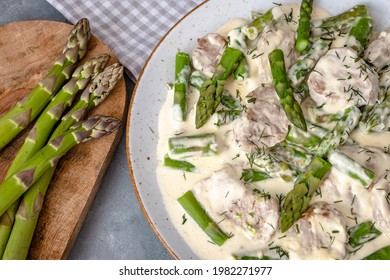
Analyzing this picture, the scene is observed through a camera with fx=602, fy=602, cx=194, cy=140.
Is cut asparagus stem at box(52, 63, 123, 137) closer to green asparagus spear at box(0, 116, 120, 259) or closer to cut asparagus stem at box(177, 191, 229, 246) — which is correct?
green asparagus spear at box(0, 116, 120, 259)

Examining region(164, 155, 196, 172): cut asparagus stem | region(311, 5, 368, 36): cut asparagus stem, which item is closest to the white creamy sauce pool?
region(164, 155, 196, 172): cut asparagus stem

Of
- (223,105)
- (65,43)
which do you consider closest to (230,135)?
(223,105)

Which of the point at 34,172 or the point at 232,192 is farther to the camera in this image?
the point at 34,172

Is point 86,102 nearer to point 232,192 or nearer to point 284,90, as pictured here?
point 232,192

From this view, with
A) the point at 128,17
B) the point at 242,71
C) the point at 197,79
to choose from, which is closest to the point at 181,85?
the point at 197,79

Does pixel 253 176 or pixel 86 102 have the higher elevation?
pixel 86 102

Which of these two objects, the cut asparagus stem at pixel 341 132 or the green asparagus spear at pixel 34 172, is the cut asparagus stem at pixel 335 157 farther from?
the green asparagus spear at pixel 34 172

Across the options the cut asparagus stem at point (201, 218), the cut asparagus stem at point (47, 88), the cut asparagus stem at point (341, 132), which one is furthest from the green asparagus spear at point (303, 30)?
the cut asparagus stem at point (47, 88)
